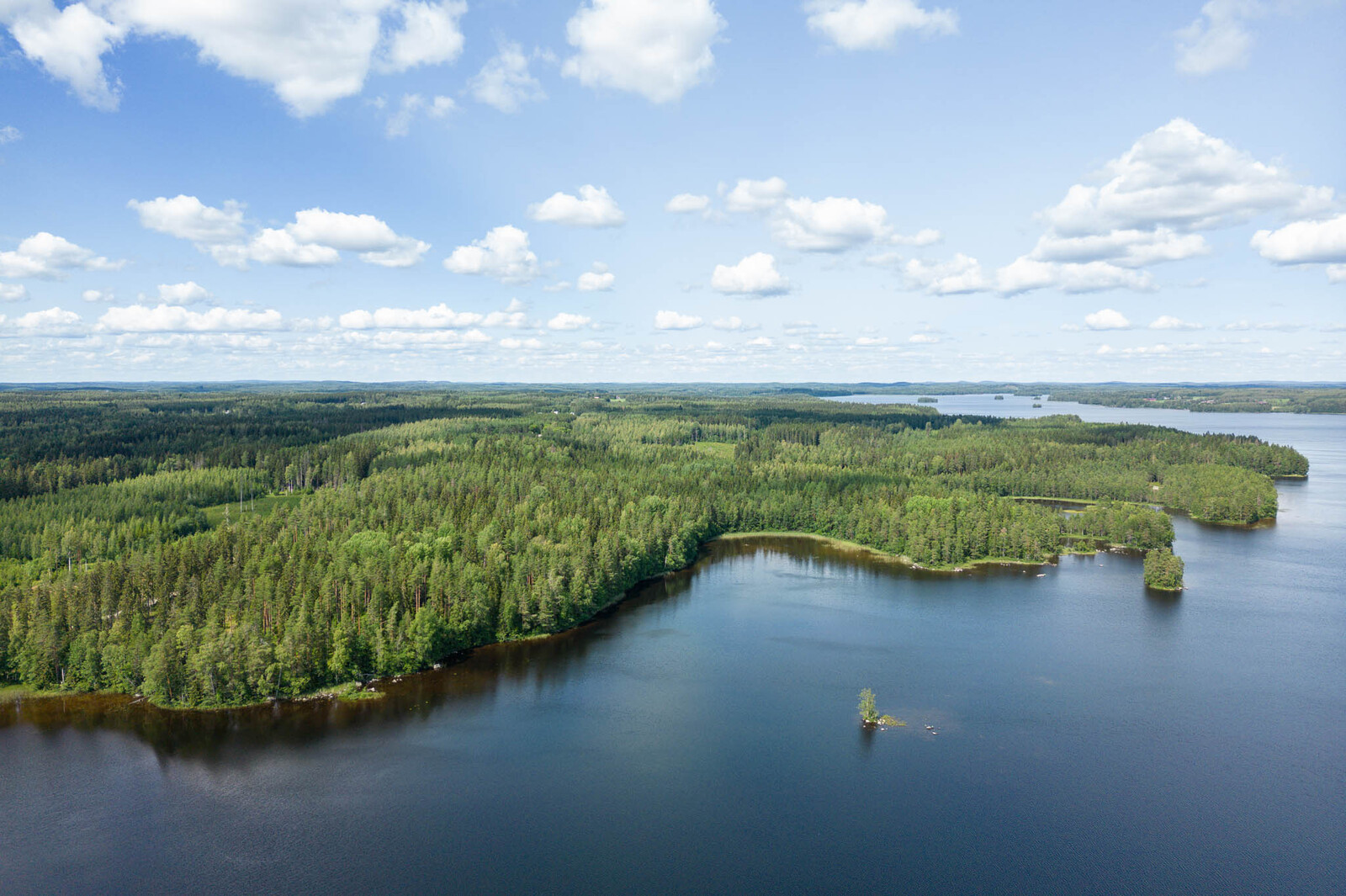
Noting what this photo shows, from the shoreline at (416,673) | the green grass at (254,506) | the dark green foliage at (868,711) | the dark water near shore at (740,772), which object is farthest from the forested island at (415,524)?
the dark green foliage at (868,711)

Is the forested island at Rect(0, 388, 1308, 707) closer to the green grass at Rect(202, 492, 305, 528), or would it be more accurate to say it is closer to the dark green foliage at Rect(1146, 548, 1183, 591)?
the dark green foliage at Rect(1146, 548, 1183, 591)

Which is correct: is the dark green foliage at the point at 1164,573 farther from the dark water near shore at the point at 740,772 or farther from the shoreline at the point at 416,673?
the dark water near shore at the point at 740,772

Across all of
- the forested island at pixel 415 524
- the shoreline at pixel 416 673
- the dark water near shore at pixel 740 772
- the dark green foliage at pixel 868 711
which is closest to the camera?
the dark water near shore at pixel 740 772

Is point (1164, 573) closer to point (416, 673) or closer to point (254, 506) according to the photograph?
point (416, 673)

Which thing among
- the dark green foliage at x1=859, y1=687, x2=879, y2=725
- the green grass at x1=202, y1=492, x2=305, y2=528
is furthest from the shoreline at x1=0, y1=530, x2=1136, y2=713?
the green grass at x1=202, y1=492, x2=305, y2=528

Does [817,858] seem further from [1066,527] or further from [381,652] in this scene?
[1066,527]

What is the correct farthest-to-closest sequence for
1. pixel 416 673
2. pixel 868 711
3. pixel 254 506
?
pixel 254 506
pixel 416 673
pixel 868 711

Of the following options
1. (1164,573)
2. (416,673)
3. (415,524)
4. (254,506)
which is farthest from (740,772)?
(254,506)
